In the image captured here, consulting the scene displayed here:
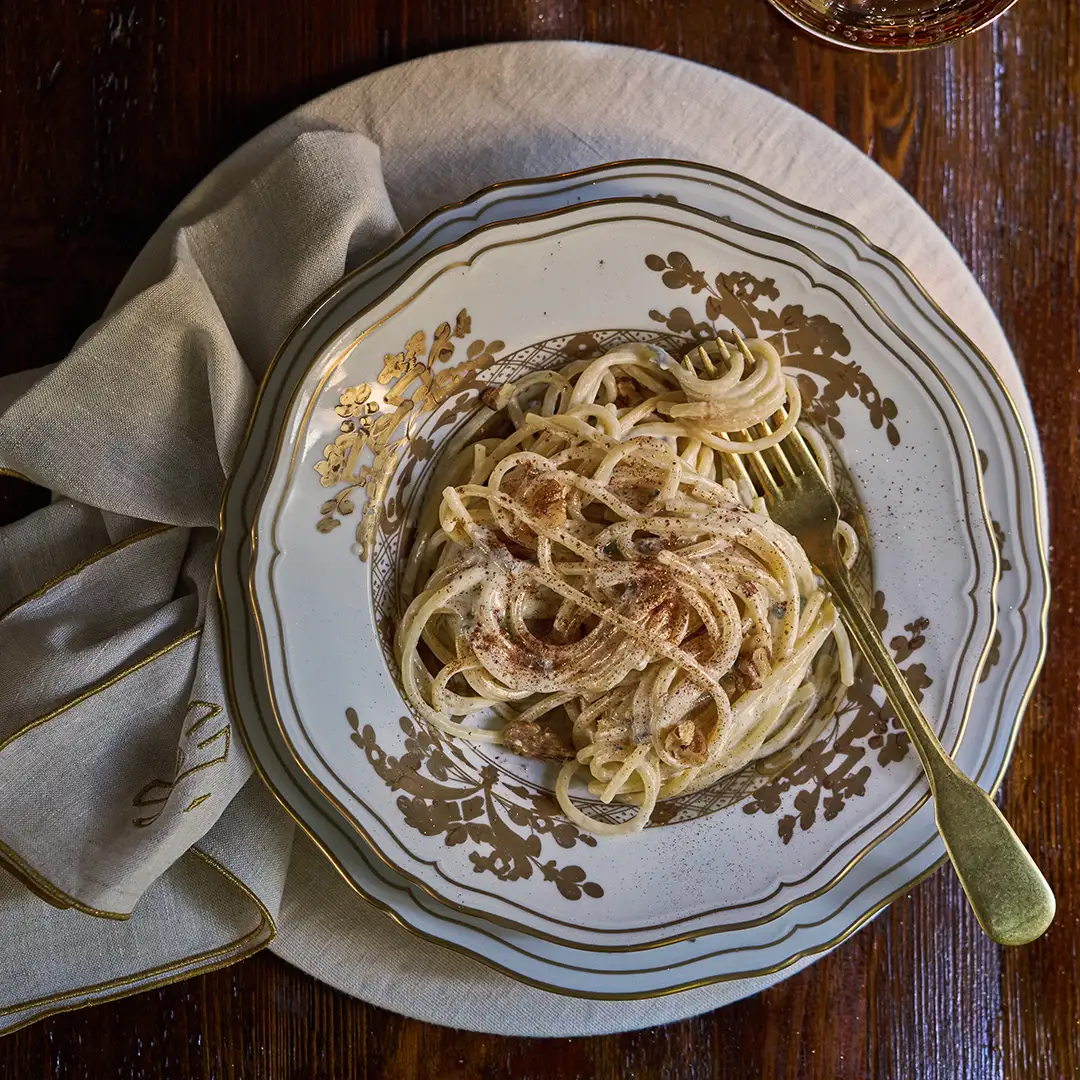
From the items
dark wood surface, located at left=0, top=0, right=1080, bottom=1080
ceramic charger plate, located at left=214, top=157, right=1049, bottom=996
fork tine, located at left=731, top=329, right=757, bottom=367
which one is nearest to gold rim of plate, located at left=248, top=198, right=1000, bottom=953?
ceramic charger plate, located at left=214, top=157, right=1049, bottom=996

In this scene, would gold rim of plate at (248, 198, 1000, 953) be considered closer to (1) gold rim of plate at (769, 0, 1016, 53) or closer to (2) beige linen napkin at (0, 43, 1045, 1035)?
(2) beige linen napkin at (0, 43, 1045, 1035)

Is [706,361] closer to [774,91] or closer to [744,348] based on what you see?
[744,348]

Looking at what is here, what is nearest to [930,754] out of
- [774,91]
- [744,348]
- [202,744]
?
[744,348]

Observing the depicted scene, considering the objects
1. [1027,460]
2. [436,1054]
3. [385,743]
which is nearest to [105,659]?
[385,743]

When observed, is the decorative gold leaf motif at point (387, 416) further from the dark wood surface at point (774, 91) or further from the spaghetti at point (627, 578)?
the dark wood surface at point (774, 91)

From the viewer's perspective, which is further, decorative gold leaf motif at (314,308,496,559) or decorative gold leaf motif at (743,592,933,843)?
decorative gold leaf motif at (743,592,933,843)

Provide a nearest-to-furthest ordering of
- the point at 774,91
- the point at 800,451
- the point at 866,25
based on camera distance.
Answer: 1. the point at 866,25
2. the point at 800,451
3. the point at 774,91

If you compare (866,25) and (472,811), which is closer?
(866,25)

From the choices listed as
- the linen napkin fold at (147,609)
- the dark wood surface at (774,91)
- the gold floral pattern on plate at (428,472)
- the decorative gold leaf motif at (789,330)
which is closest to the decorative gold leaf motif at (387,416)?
the gold floral pattern on plate at (428,472)
